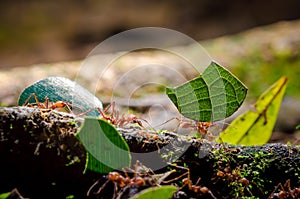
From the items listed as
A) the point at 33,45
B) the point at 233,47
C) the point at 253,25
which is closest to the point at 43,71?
the point at 233,47

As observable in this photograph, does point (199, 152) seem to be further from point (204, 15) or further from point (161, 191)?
point (204, 15)

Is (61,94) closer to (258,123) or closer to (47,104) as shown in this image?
(47,104)

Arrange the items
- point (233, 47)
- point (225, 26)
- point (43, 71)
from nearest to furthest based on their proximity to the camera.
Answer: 1. point (43, 71)
2. point (233, 47)
3. point (225, 26)

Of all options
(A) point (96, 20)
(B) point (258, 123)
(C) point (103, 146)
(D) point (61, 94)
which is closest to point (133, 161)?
(C) point (103, 146)

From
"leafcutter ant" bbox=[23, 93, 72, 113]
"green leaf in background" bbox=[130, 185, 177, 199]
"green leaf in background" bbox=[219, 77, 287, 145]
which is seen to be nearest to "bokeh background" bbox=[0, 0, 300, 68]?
"green leaf in background" bbox=[219, 77, 287, 145]

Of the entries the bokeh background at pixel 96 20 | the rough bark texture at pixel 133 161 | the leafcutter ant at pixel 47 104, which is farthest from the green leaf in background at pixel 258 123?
the bokeh background at pixel 96 20

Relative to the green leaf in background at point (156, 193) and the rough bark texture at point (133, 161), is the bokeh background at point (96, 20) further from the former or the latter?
the green leaf in background at point (156, 193)
